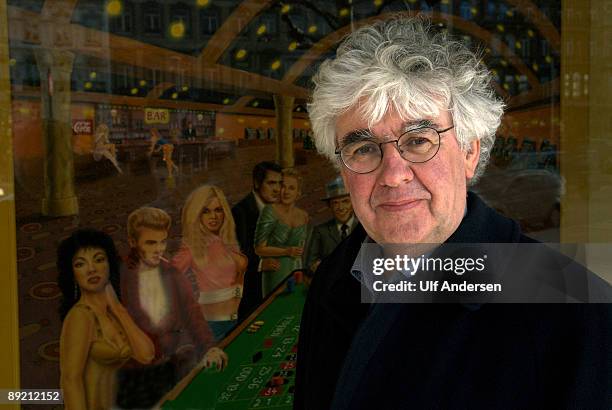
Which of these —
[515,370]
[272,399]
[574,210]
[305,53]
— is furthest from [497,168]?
[515,370]

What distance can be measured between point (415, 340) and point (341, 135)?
0.43m

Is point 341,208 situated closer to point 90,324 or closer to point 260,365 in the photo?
point 260,365

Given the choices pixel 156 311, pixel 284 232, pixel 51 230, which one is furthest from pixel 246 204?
pixel 51 230

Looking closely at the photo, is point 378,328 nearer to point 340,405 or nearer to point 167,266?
point 340,405

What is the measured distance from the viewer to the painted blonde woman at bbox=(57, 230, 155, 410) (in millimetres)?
3094

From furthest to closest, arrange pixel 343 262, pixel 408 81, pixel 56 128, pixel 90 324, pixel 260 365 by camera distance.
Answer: pixel 260 365 → pixel 90 324 → pixel 56 128 → pixel 343 262 → pixel 408 81

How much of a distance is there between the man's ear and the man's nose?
0.14 metres

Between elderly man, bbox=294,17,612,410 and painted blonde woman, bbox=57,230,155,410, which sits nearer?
elderly man, bbox=294,17,612,410

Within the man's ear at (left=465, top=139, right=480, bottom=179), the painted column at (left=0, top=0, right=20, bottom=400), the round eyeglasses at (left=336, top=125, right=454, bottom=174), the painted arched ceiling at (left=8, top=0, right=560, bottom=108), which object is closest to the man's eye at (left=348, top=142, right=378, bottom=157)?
the round eyeglasses at (left=336, top=125, right=454, bottom=174)

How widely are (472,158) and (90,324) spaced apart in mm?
2259

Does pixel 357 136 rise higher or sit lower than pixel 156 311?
higher

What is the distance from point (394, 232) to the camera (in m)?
1.35

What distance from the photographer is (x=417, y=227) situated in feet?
4.38

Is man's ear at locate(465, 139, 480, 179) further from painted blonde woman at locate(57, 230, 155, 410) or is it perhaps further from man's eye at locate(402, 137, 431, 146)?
painted blonde woman at locate(57, 230, 155, 410)
